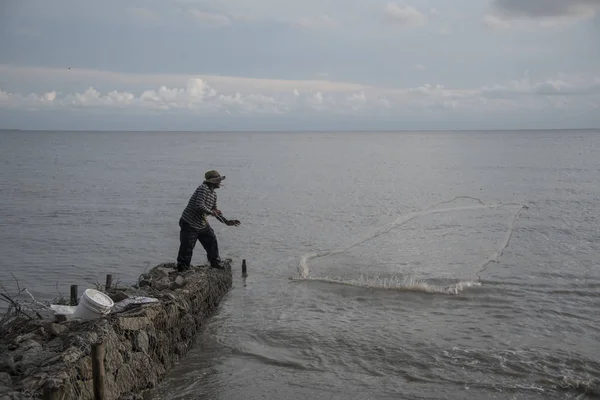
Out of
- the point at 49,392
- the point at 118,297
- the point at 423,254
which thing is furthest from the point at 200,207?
the point at 423,254

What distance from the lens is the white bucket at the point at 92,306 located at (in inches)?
315

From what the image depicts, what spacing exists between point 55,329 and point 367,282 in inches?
318

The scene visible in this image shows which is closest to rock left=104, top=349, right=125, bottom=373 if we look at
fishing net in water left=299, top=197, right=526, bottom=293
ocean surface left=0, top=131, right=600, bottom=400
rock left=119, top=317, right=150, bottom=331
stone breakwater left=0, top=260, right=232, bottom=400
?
stone breakwater left=0, top=260, right=232, bottom=400

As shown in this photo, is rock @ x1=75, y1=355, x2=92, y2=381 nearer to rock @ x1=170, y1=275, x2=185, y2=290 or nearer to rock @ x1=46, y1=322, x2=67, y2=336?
rock @ x1=46, y1=322, x2=67, y2=336

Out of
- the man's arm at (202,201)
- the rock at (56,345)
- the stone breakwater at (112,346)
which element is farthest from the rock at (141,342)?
the man's arm at (202,201)

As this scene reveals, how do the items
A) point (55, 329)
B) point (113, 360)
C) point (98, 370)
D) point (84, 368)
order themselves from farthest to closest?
point (55, 329), point (113, 360), point (84, 368), point (98, 370)

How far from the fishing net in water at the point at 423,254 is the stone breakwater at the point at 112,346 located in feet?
17.9

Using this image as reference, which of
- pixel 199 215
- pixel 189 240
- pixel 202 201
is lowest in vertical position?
pixel 189 240

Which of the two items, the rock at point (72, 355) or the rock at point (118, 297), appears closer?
the rock at point (72, 355)

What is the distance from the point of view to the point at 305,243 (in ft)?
Answer: 63.2

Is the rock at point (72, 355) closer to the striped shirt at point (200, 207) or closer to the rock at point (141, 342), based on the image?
the rock at point (141, 342)

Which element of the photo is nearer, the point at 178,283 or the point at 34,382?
the point at 34,382

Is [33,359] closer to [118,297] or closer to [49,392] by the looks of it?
[49,392]

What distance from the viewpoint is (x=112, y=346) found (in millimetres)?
7094
